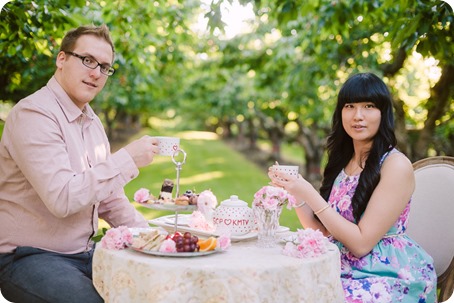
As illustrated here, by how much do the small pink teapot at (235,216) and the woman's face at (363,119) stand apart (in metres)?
0.77

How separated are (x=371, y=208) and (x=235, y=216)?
2.24 ft

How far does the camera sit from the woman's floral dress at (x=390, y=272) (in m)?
2.58

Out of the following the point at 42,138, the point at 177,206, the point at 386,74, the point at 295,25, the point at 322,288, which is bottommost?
the point at 322,288

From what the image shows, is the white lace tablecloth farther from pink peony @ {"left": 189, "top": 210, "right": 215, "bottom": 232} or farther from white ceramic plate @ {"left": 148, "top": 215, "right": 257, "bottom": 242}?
pink peony @ {"left": 189, "top": 210, "right": 215, "bottom": 232}

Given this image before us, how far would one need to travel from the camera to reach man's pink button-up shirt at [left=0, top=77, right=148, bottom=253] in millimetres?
2346

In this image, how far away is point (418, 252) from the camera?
273 centimetres

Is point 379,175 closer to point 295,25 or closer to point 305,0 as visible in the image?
point 305,0

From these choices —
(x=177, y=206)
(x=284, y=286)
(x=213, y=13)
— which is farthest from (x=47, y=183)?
(x=213, y=13)

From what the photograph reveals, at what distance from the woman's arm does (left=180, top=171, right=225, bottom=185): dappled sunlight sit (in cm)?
1192

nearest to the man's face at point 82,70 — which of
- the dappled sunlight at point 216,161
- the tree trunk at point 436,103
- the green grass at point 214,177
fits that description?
the tree trunk at point 436,103

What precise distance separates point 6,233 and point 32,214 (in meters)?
0.17

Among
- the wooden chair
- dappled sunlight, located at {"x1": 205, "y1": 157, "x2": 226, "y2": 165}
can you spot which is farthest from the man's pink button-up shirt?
dappled sunlight, located at {"x1": 205, "y1": 157, "x2": 226, "y2": 165}

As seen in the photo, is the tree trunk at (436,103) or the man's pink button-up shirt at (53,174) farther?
the tree trunk at (436,103)

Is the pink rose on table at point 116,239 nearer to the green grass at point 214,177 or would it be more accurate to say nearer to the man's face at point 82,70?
the man's face at point 82,70
